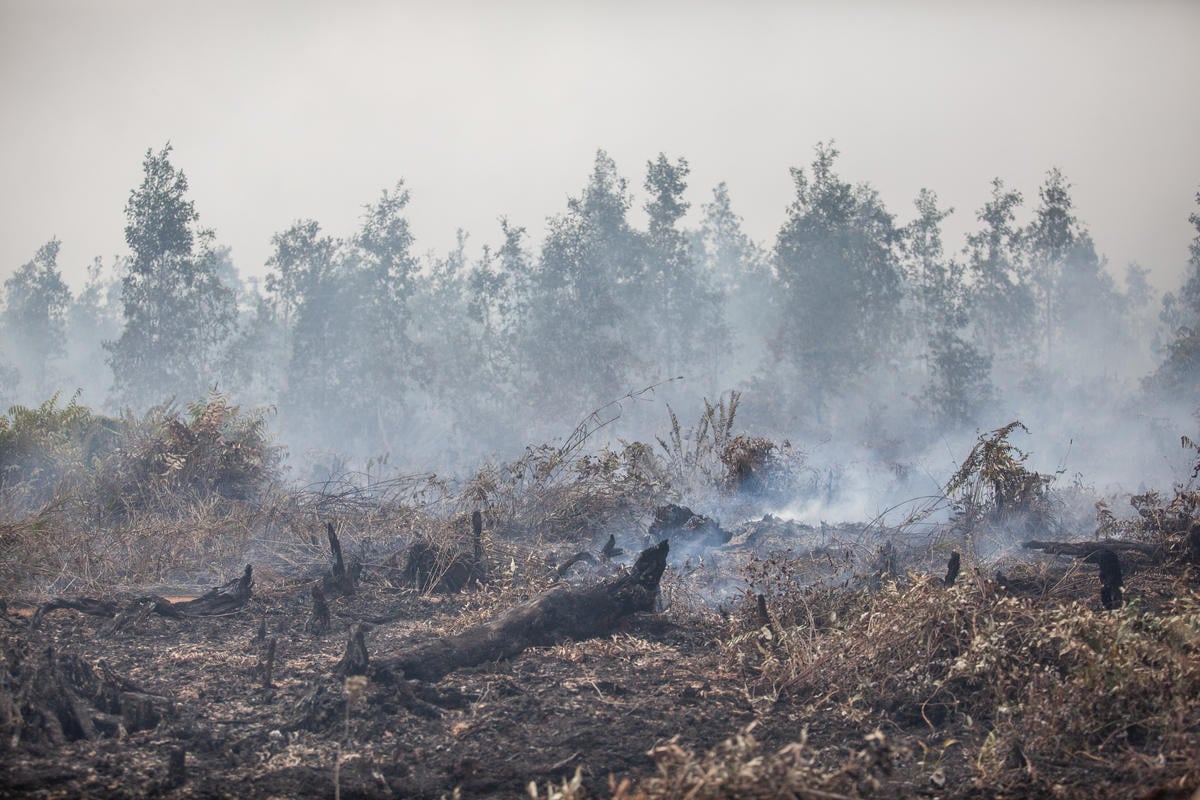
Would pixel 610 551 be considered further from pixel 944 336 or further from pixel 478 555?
pixel 944 336

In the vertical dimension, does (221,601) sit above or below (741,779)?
above

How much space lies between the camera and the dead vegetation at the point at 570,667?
421cm

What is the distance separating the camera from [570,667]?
6.19 m

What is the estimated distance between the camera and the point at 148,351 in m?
31.5

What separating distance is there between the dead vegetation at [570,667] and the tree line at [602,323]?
863 inches

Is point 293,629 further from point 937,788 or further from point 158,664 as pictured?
point 937,788

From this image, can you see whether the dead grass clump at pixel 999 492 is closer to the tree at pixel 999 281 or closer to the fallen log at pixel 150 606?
the fallen log at pixel 150 606

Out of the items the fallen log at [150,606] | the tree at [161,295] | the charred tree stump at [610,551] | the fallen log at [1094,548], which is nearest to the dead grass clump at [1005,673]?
the fallen log at [1094,548]

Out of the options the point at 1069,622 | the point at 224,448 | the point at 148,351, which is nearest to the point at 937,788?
the point at 1069,622

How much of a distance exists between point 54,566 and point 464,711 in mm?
5206

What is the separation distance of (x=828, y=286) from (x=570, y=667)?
90.8ft

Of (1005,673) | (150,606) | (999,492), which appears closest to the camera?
(1005,673)

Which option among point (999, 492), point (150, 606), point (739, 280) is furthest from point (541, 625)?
point (739, 280)

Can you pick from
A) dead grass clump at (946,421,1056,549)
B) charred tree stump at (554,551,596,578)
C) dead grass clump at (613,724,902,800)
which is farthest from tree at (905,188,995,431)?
dead grass clump at (613,724,902,800)
